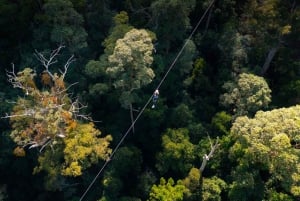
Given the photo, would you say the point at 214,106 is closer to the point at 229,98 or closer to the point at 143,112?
the point at 229,98

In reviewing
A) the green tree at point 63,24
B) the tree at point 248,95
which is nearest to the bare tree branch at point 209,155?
the tree at point 248,95

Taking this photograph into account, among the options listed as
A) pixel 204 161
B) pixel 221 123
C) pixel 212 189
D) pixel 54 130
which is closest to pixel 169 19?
pixel 221 123

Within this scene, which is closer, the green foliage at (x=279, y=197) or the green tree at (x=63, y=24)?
the green foliage at (x=279, y=197)

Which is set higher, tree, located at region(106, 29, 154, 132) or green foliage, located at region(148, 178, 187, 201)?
tree, located at region(106, 29, 154, 132)

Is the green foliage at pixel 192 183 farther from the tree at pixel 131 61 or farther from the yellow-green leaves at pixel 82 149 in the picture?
the tree at pixel 131 61

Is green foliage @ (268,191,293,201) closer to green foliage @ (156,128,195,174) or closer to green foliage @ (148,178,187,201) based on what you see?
green foliage @ (148,178,187,201)

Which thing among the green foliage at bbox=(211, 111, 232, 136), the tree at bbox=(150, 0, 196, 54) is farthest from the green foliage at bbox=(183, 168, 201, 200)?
the tree at bbox=(150, 0, 196, 54)

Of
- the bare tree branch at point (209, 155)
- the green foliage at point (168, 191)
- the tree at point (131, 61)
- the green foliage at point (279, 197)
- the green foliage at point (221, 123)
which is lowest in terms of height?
the green foliage at point (168, 191)
